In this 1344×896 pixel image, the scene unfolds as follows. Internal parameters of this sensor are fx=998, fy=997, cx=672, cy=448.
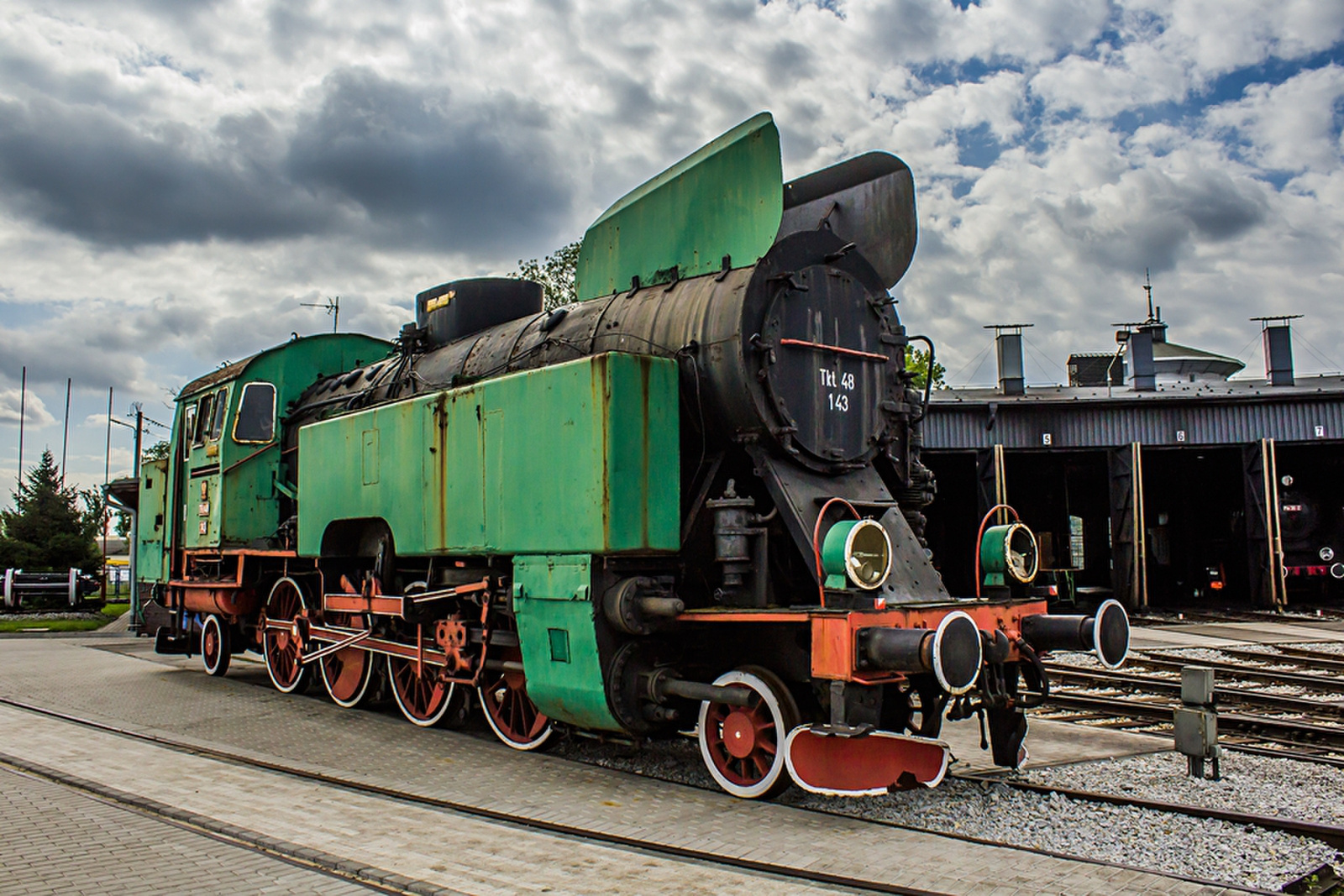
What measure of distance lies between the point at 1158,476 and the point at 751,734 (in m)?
25.0

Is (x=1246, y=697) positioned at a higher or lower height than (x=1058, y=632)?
lower

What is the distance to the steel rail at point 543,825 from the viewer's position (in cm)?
392

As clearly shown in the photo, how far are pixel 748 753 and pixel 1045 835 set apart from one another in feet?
4.87

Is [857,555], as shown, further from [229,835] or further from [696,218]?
[229,835]

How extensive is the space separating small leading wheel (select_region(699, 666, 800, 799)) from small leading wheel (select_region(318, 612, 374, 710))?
3.76 m

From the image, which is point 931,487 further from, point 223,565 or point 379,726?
point 223,565

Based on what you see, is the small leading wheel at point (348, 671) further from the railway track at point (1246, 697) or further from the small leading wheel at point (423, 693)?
the railway track at point (1246, 697)

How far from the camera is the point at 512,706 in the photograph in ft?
22.7

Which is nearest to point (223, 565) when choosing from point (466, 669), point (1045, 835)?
point (466, 669)

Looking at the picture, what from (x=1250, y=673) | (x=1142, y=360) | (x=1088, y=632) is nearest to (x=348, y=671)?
(x=1088, y=632)

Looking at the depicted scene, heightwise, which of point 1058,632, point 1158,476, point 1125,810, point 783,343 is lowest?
point 1125,810

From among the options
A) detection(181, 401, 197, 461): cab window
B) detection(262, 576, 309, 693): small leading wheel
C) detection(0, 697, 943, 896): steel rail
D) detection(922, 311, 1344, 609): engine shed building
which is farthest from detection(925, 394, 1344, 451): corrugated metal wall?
detection(0, 697, 943, 896): steel rail

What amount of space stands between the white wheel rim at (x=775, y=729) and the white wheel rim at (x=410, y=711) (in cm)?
244

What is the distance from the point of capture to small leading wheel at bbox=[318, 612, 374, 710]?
8.38m
